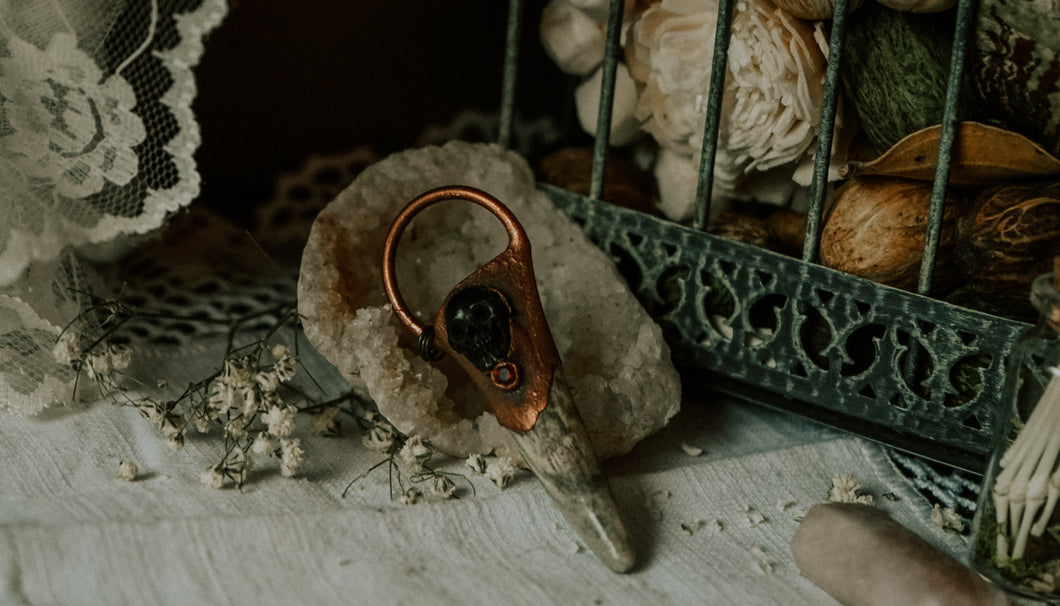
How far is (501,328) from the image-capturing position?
0.67 meters

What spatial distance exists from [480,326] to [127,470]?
0.87 ft

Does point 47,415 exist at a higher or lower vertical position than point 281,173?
lower

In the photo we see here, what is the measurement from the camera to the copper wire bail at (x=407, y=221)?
69 centimetres

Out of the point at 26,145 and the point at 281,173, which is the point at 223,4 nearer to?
the point at 26,145

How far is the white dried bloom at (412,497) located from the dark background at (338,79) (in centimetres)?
46

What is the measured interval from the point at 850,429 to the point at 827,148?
0.23 metres

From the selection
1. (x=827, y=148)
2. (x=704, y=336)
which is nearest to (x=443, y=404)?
(x=704, y=336)

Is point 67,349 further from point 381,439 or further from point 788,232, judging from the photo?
point 788,232

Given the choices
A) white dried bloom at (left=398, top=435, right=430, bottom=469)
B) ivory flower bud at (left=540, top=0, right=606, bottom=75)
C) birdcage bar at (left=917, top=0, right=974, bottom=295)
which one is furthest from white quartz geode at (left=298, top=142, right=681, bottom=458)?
birdcage bar at (left=917, top=0, right=974, bottom=295)

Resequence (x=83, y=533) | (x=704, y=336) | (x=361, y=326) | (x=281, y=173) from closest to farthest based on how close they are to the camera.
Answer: (x=83, y=533) < (x=361, y=326) < (x=704, y=336) < (x=281, y=173)

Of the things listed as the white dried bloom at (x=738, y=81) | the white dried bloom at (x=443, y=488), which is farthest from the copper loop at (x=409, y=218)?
the white dried bloom at (x=738, y=81)

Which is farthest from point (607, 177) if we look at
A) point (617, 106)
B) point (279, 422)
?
point (279, 422)

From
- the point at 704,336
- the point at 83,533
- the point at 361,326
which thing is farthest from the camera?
the point at 704,336

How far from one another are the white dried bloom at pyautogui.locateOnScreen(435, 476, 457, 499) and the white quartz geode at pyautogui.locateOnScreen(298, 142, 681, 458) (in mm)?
34
